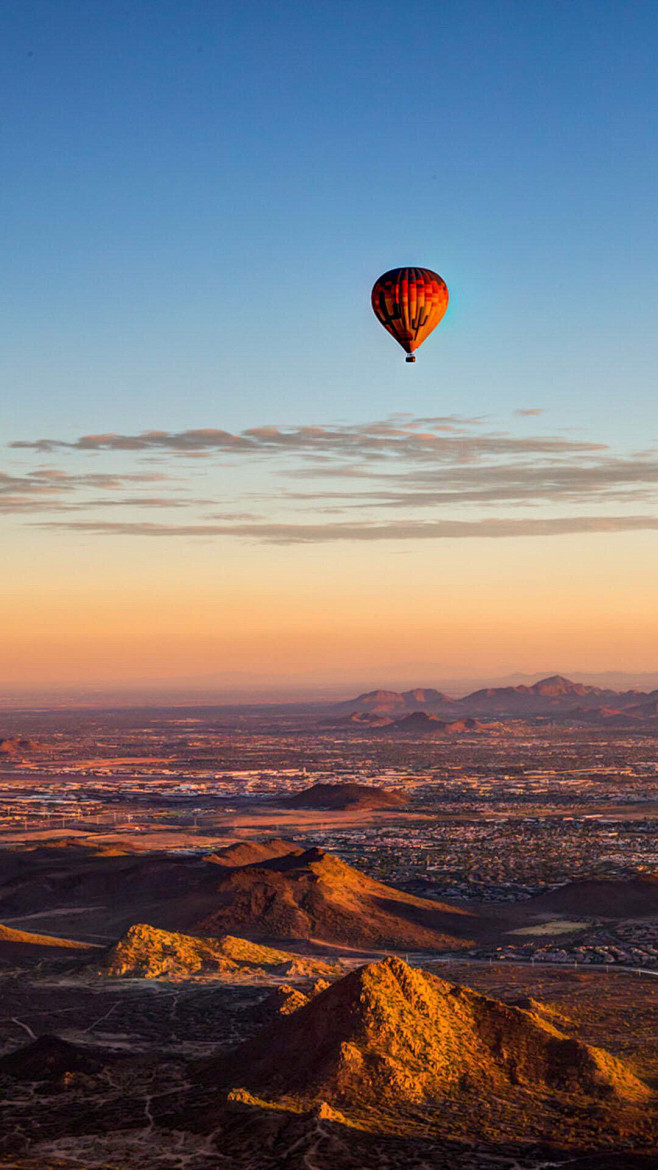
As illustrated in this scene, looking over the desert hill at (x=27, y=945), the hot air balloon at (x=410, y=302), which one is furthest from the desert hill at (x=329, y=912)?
the hot air balloon at (x=410, y=302)

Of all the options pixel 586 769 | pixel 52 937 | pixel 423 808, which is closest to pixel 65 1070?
pixel 52 937

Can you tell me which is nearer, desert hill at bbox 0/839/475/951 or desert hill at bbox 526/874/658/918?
desert hill at bbox 0/839/475/951

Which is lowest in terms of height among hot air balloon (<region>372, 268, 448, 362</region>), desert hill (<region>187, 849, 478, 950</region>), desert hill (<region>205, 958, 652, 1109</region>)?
desert hill (<region>187, 849, 478, 950</region>)

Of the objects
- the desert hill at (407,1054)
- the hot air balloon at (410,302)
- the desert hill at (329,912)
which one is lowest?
the desert hill at (329,912)

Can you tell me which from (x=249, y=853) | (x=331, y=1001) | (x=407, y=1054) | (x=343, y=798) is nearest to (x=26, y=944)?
(x=331, y=1001)

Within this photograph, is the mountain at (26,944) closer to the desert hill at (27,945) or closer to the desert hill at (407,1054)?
the desert hill at (27,945)

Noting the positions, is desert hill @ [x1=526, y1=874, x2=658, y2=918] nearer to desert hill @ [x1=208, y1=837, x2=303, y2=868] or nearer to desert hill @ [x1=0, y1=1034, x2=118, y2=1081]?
desert hill @ [x1=208, y1=837, x2=303, y2=868]

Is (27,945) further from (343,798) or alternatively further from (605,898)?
(343,798)

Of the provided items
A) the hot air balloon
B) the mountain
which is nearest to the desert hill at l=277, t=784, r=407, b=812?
the mountain
